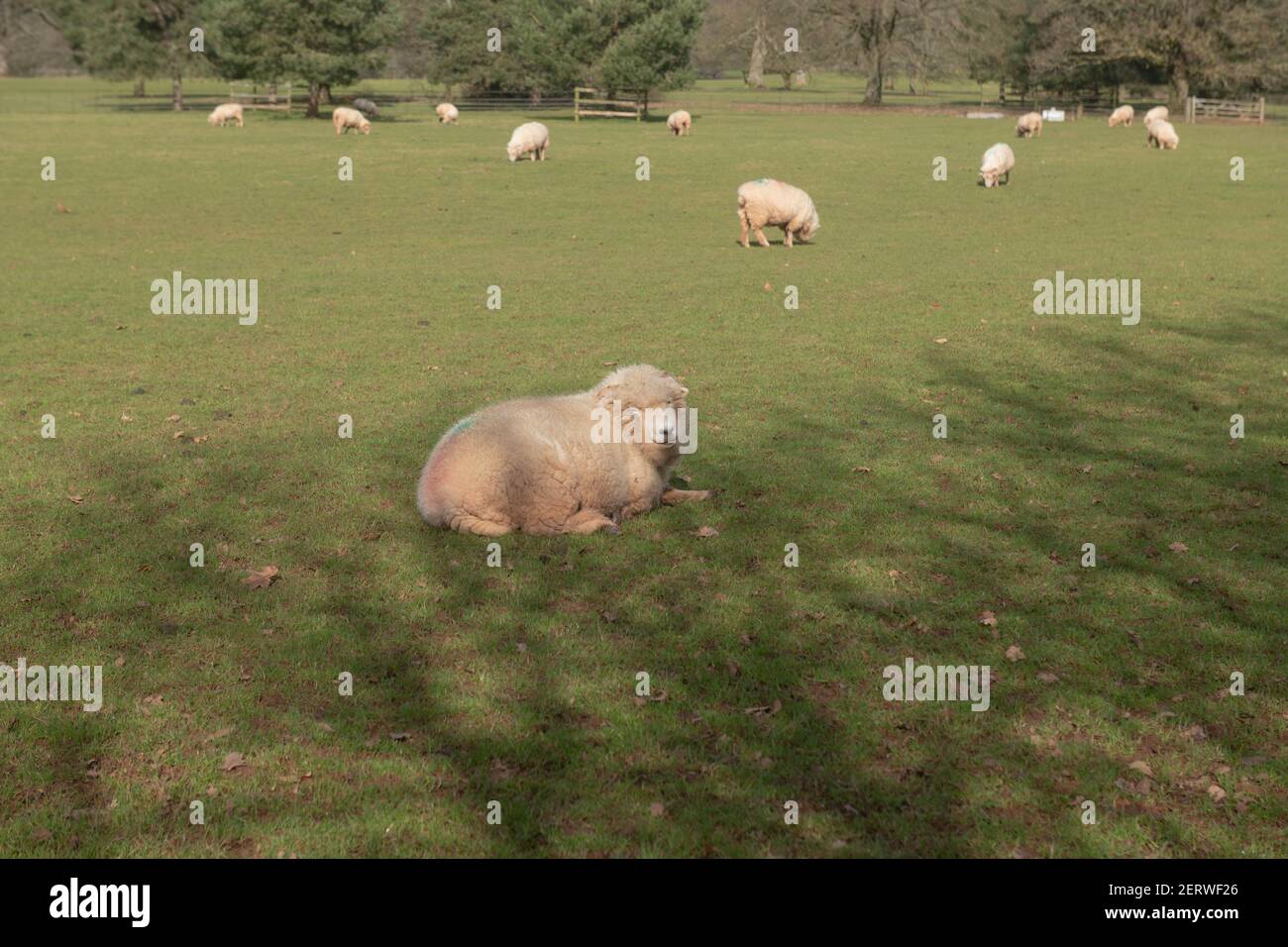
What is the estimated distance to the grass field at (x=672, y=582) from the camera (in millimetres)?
5711

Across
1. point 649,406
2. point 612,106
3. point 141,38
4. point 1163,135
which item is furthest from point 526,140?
point 141,38

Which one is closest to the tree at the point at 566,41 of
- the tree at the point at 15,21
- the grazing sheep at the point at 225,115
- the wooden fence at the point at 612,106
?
the wooden fence at the point at 612,106

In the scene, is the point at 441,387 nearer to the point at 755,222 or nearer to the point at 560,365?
the point at 560,365

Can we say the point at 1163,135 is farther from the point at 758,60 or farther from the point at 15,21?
the point at 15,21

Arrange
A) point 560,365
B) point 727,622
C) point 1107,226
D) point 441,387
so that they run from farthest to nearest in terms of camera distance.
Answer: point 1107,226 < point 560,365 < point 441,387 < point 727,622

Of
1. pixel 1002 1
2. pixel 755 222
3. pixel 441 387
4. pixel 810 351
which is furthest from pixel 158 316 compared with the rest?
pixel 1002 1

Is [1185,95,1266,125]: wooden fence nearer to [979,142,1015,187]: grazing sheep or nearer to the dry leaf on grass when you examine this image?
Result: [979,142,1015,187]: grazing sheep

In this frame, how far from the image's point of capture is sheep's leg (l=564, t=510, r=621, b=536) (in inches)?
355

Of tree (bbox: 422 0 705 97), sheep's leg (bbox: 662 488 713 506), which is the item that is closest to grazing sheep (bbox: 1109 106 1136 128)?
tree (bbox: 422 0 705 97)

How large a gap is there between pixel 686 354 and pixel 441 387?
3431mm

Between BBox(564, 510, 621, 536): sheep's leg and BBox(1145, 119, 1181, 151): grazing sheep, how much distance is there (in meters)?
49.5

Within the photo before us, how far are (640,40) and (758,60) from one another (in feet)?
148

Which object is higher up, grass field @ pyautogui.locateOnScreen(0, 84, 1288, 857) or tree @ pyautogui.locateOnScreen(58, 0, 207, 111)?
tree @ pyautogui.locateOnScreen(58, 0, 207, 111)
